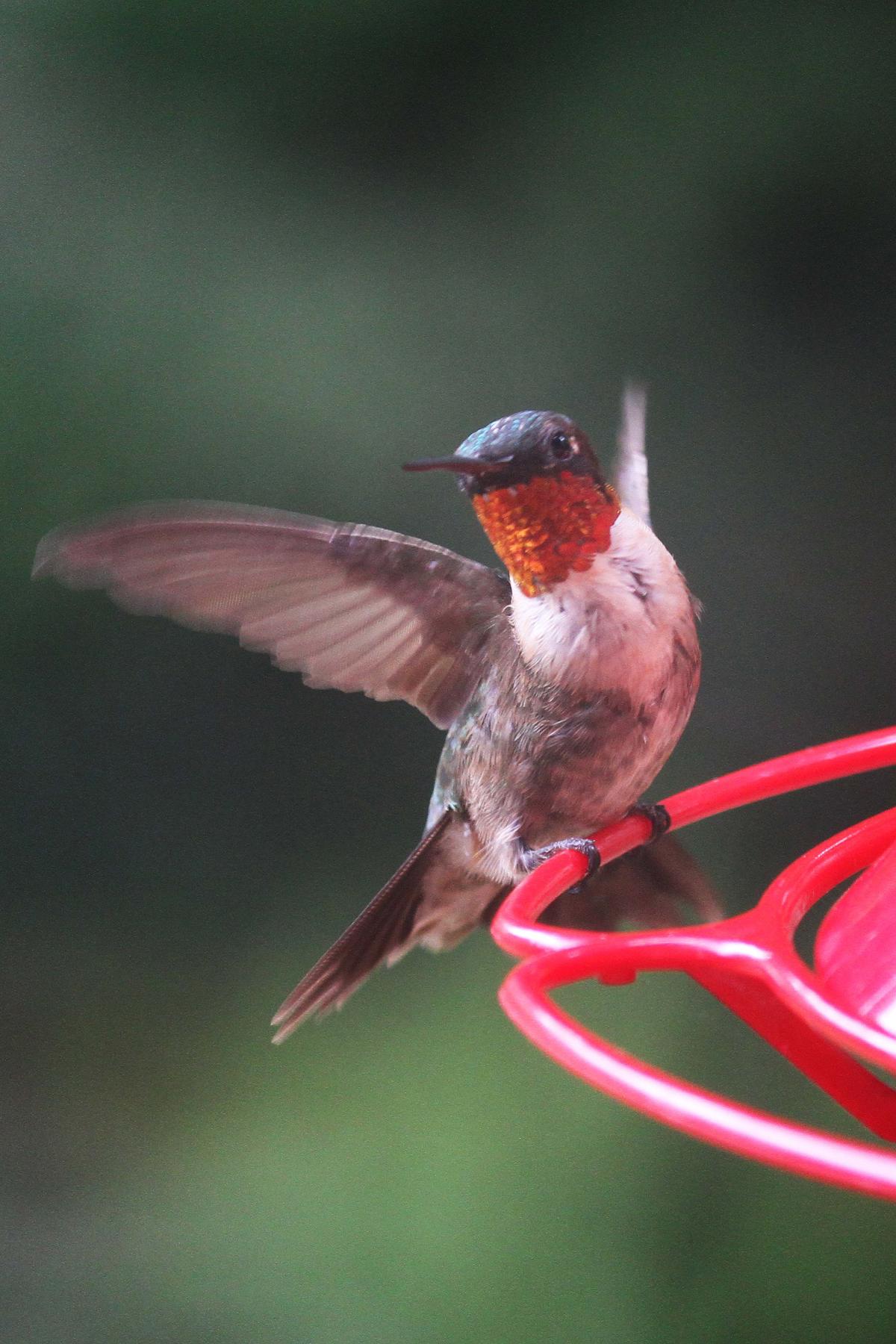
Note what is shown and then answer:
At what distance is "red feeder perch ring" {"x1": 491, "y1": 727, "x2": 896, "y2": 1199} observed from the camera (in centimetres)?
42

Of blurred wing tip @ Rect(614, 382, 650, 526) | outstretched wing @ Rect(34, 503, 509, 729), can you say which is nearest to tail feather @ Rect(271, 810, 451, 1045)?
outstretched wing @ Rect(34, 503, 509, 729)

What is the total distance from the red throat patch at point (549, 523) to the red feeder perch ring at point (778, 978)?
0.26m

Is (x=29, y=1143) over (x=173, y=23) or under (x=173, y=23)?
under

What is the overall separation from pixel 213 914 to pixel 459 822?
0.58 m

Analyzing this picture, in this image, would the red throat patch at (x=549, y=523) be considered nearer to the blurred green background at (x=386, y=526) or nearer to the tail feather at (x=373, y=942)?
the tail feather at (x=373, y=942)

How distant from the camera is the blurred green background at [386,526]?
64.9 inches

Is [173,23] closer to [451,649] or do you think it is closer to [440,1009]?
[451,649]

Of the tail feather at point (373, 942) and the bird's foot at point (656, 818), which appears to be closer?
the bird's foot at point (656, 818)

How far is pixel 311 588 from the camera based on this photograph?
1200 millimetres

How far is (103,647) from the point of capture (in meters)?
1.68

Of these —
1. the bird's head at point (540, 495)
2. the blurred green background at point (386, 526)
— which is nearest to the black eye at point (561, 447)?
the bird's head at point (540, 495)

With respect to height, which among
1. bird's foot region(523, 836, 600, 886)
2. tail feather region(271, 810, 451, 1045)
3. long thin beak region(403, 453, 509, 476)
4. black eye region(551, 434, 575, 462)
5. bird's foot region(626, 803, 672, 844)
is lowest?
tail feather region(271, 810, 451, 1045)

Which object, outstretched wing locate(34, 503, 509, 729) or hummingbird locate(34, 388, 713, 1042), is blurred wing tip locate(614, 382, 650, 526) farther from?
outstretched wing locate(34, 503, 509, 729)

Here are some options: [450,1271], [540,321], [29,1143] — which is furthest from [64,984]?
[540,321]
